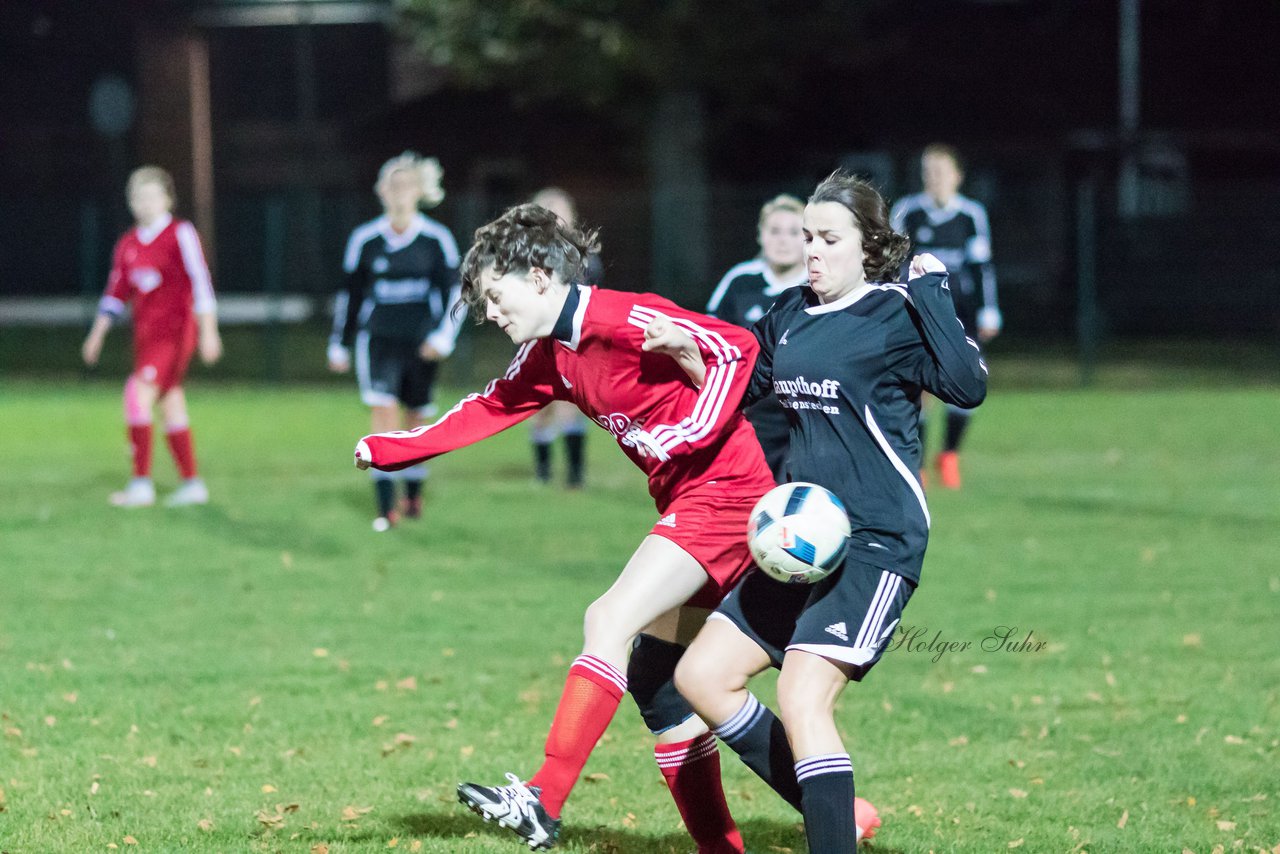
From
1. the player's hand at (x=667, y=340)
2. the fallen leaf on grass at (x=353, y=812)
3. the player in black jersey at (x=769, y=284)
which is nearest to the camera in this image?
the player's hand at (x=667, y=340)

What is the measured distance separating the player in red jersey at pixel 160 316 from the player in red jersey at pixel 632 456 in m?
7.31

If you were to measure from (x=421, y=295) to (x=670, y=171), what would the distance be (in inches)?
751

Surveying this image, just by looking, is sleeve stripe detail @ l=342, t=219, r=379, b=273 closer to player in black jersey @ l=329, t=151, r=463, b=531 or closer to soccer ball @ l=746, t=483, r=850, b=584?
player in black jersey @ l=329, t=151, r=463, b=531

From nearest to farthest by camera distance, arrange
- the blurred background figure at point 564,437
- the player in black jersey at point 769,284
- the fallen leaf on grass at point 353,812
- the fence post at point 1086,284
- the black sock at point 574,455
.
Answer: the fallen leaf on grass at point 353,812 → the player in black jersey at point 769,284 → the blurred background figure at point 564,437 → the black sock at point 574,455 → the fence post at point 1086,284

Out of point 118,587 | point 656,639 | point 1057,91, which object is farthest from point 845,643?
point 1057,91

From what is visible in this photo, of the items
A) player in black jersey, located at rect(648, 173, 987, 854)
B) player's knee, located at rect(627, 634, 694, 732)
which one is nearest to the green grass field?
player's knee, located at rect(627, 634, 694, 732)

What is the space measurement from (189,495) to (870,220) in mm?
8352

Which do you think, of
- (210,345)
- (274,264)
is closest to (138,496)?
(210,345)

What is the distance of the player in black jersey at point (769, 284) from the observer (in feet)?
25.7

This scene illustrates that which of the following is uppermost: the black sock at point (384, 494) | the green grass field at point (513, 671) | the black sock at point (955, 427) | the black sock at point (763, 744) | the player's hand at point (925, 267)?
the player's hand at point (925, 267)

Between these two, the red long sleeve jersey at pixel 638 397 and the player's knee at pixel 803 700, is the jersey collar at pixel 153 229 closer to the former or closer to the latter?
the red long sleeve jersey at pixel 638 397

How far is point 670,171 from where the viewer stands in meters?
29.5

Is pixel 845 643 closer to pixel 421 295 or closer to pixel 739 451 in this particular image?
pixel 739 451

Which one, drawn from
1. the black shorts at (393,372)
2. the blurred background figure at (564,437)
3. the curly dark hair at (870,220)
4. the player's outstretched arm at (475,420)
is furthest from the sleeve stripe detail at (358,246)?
the curly dark hair at (870,220)
